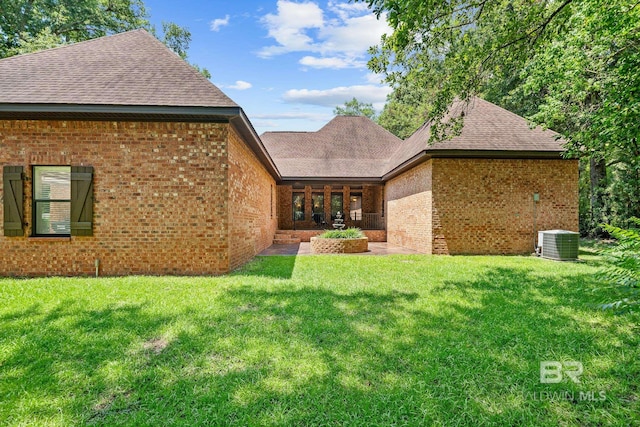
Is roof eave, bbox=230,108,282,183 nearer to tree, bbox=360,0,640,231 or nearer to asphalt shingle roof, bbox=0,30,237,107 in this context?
asphalt shingle roof, bbox=0,30,237,107

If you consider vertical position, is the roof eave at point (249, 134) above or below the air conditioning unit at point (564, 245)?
above

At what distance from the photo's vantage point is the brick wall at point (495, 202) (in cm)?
1066

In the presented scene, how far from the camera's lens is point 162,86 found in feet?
23.4

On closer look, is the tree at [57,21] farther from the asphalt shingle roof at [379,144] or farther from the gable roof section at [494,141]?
the gable roof section at [494,141]

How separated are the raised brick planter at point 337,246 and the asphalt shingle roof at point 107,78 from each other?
22.0 feet

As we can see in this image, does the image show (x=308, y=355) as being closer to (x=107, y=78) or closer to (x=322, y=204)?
(x=107, y=78)

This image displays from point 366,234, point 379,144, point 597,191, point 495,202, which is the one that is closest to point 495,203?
point 495,202

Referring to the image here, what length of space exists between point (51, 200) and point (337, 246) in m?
8.70

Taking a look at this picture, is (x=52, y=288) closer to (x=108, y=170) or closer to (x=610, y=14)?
(x=108, y=170)

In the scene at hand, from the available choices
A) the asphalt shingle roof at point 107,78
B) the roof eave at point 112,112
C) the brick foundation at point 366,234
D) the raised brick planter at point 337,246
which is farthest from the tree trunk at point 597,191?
the asphalt shingle roof at point 107,78

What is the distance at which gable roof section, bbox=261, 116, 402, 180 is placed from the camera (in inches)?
707

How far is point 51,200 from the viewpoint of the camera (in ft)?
23.0

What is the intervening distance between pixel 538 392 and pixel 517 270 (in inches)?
242

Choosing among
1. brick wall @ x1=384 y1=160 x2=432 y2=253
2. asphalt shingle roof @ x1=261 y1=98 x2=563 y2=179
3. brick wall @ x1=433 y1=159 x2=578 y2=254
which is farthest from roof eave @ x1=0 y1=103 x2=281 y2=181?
brick wall @ x1=433 y1=159 x2=578 y2=254
